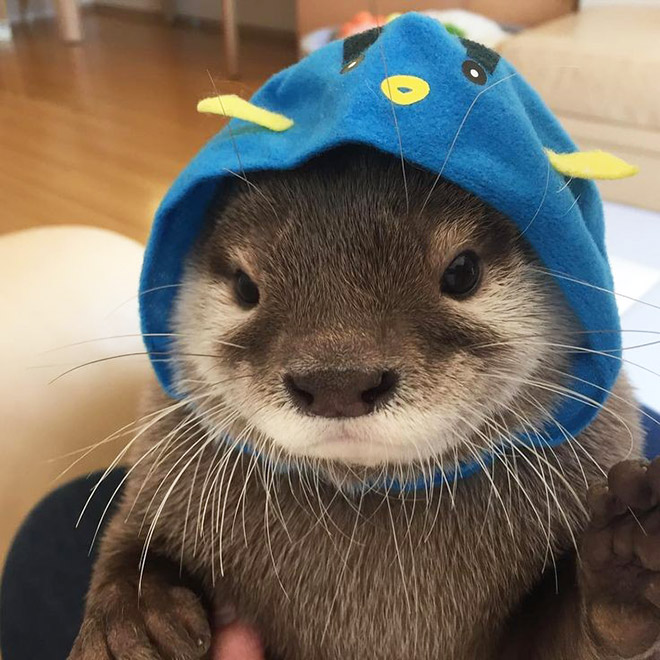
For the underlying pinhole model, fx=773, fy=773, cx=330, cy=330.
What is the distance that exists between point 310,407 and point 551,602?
0.43 metres

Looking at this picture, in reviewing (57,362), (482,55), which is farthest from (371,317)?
(57,362)

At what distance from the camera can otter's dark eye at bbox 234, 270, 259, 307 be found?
83 centimetres

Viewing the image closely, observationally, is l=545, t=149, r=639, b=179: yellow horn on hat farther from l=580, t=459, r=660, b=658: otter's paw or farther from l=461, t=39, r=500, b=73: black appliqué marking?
l=580, t=459, r=660, b=658: otter's paw

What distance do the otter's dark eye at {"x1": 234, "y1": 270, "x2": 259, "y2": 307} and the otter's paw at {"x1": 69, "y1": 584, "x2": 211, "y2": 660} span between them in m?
0.35

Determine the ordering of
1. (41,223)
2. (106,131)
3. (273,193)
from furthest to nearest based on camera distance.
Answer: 1. (106,131)
2. (41,223)
3. (273,193)

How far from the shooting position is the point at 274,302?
30.1 inches

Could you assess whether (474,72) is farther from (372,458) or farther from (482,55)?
(372,458)

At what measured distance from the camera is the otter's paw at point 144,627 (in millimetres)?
844

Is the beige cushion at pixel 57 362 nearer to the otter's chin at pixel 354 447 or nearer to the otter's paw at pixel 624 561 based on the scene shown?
the otter's chin at pixel 354 447

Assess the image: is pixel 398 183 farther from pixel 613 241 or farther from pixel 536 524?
pixel 613 241

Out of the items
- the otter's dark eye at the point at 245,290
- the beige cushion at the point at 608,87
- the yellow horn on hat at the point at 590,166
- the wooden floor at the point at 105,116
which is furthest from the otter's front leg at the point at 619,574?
the beige cushion at the point at 608,87

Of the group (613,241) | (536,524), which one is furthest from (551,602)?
(613,241)

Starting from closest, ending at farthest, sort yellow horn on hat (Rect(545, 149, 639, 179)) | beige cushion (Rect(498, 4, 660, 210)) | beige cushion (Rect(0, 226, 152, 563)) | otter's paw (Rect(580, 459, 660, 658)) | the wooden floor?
otter's paw (Rect(580, 459, 660, 658)) < yellow horn on hat (Rect(545, 149, 639, 179)) < beige cushion (Rect(0, 226, 152, 563)) < beige cushion (Rect(498, 4, 660, 210)) < the wooden floor

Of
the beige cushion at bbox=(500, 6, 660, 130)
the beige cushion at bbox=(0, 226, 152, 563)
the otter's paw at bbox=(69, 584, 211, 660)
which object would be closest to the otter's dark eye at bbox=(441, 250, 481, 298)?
the otter's paw at bbox=(69, 584, 211, 660)
